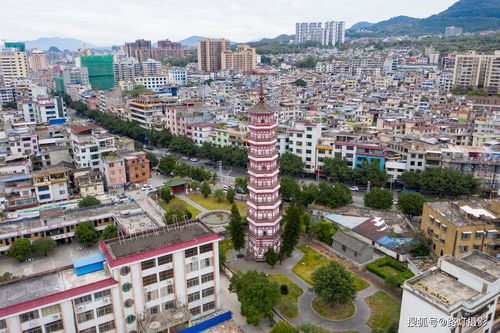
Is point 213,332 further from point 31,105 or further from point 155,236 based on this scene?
point 31,105

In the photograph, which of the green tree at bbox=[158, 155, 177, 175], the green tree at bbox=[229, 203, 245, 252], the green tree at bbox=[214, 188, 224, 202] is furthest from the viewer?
the green tree at bbox=[158, 155, 177, 175]

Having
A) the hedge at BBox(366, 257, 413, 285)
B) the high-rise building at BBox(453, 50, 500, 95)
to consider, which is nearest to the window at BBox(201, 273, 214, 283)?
the hedge at BBox(366, 257, 413, 285)

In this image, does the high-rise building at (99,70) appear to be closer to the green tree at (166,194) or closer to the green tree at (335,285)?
the green tree at (166,194)

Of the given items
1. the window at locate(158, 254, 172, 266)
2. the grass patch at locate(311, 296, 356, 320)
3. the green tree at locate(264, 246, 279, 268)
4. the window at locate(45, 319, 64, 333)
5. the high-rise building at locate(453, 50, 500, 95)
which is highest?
the high-rise building at locate(453, 50, 500, 95)

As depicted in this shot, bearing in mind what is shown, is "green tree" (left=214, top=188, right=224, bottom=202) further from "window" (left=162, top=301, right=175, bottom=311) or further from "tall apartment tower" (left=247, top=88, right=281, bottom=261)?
"window" (left=162, top=301, right=175, bottom=311)

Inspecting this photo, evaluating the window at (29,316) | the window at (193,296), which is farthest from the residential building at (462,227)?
the window at (29,316)

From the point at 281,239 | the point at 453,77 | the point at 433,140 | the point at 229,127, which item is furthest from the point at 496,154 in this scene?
the point at 453,77

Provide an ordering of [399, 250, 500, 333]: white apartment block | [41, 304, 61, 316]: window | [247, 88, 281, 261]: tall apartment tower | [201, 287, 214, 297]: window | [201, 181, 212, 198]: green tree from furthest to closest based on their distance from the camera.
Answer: [201, 181, 212, 198]: green tree, [247, 88, 281, 261]: tall apartment tower, [201, 287, 214, 297]: window, [41, 304, 61, 316]: window, [399, 250, 500, 333]: white apartment block

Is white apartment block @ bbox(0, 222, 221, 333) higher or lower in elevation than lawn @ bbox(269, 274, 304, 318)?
higher
